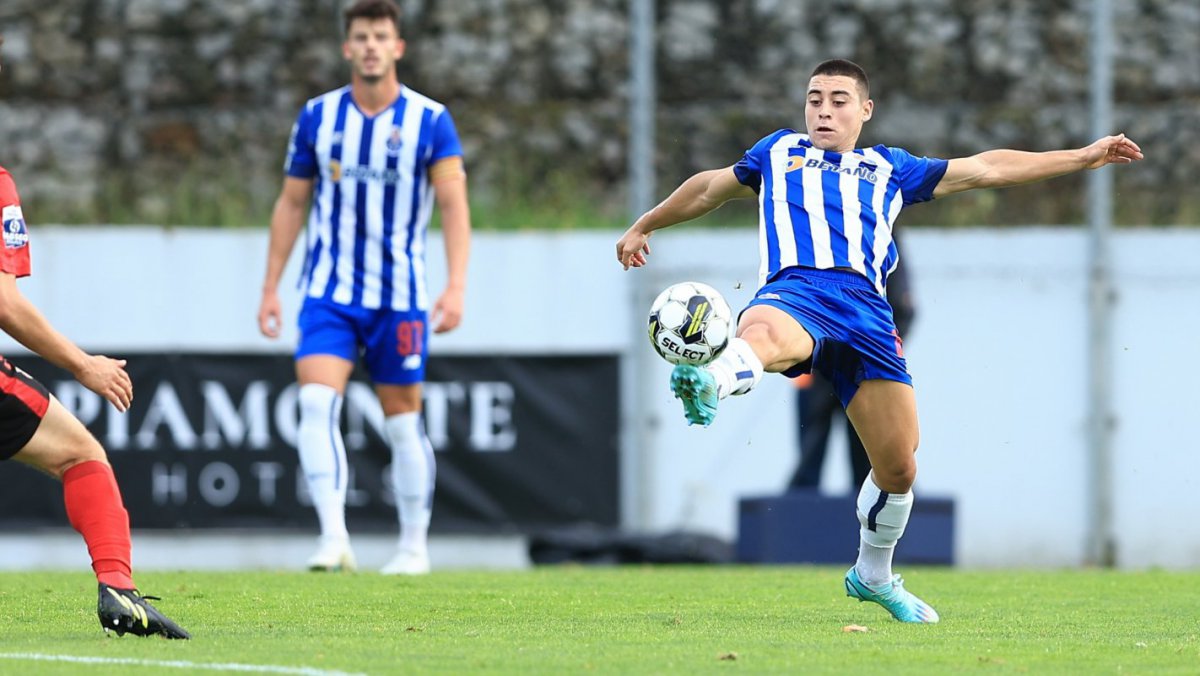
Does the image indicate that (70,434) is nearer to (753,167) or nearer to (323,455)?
(753,167)

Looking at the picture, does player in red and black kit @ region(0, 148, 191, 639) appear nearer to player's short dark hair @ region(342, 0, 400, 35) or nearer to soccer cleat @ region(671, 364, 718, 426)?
soccer cleat @ region(671, 364, 718, 426)

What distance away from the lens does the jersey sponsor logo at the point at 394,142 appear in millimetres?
8758

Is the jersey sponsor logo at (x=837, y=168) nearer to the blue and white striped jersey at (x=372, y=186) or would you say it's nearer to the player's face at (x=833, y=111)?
the player's face at (x=833, y=111)

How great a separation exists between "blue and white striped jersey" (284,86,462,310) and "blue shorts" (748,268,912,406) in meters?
2.76

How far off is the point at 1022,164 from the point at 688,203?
111 centimetres

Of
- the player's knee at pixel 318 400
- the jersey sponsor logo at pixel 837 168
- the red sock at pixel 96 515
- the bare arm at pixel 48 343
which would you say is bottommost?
A: the red sock at pixel 96 515

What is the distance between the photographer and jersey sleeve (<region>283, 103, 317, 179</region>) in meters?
8.80

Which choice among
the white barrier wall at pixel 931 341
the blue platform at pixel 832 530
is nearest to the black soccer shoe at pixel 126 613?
the blue platform at pixel 832 530

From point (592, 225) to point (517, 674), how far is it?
27.8 ft

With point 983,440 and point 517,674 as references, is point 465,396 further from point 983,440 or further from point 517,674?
point 517,674

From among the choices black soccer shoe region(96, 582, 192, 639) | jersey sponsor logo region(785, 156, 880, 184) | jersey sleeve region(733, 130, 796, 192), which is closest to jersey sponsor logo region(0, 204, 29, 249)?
black soccer shoe region(96, 582, 192, 639)

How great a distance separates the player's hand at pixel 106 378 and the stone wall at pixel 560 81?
349 inches

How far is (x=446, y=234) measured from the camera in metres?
8.82

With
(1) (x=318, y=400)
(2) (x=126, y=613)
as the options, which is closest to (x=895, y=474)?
(2) (x=126, y=613)
